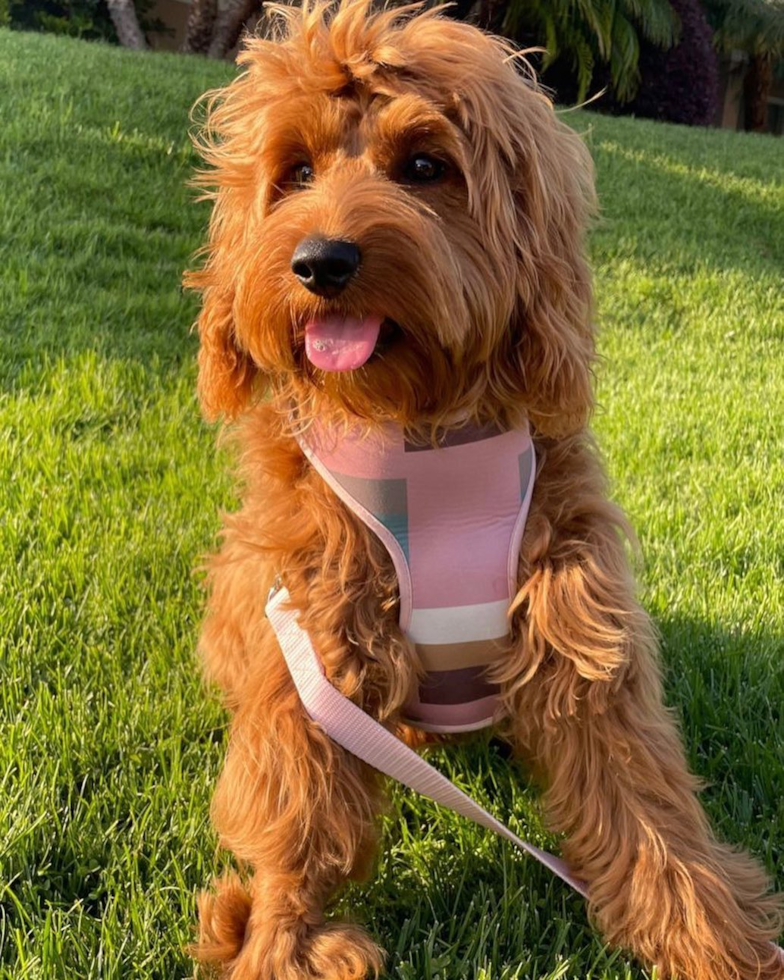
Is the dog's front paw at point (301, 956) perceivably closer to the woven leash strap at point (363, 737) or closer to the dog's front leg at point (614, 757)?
the woven leash strap at point (363, 737)

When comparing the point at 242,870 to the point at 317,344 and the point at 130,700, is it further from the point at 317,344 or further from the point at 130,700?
the point at 317,344

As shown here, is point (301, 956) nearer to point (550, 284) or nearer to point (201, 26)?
point (550, 284)

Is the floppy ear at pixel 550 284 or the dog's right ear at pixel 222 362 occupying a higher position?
the floppy ear at pixel 550 284

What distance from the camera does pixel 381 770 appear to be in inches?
79.2

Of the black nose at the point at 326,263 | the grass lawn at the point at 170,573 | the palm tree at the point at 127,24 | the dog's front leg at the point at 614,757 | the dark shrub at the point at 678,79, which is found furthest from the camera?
the dark shrub at the point at 678,79

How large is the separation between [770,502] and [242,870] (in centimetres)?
269

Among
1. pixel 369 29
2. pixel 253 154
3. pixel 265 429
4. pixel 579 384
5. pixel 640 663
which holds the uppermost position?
pixel 369 29

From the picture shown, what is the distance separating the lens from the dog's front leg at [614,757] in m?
1.92

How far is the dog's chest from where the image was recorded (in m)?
1.94

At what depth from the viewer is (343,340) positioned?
1.76 m

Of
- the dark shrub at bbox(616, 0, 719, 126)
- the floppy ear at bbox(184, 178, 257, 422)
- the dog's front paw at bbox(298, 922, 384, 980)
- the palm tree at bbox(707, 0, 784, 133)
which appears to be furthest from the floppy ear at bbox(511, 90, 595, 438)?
the palm tree at bbox(707, 0, 784, 133)

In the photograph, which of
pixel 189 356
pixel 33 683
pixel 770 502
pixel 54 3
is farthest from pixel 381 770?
pixel 54 3

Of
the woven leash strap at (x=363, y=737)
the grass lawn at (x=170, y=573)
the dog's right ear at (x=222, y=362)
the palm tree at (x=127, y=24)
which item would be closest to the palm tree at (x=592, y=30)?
the palm tree at (x=127, y=24)

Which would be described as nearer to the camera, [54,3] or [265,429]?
[265,429]
